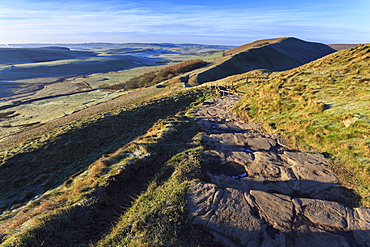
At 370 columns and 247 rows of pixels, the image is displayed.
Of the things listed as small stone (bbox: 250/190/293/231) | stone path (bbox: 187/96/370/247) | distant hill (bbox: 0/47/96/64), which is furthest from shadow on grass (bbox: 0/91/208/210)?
distant hill (bbox: 0/47/96/64)

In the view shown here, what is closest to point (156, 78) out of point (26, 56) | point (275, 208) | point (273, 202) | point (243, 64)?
point (243, 64)

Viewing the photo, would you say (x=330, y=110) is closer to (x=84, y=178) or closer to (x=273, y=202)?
(x=273, y=202)

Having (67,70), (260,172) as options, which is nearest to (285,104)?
(260,172)

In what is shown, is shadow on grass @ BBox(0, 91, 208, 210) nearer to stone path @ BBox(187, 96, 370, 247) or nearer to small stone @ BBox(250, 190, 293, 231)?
stone path @ BBox(187, 96, 370, 247)

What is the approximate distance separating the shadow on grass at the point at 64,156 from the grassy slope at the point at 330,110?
11923 millimetres

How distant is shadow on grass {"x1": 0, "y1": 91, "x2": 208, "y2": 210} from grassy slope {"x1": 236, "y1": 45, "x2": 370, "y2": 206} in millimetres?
11923

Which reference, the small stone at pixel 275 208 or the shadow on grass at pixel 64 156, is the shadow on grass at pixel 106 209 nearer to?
the small stone at pixel 275 208

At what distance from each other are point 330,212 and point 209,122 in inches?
453

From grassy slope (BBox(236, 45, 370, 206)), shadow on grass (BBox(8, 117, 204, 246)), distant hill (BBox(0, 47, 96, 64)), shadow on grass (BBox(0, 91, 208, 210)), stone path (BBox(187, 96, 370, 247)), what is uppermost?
grassy slope (BBox(236, 45, 370, 206))

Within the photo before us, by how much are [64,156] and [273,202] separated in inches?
610

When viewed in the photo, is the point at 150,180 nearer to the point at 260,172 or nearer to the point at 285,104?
the point at 260,172

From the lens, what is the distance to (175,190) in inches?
323

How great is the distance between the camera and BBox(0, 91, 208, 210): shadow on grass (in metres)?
12.4

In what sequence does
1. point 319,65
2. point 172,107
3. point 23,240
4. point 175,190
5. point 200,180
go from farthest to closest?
point 172,107 < point 319,65 < point 200,180 < point 175,190 < point 23,240
